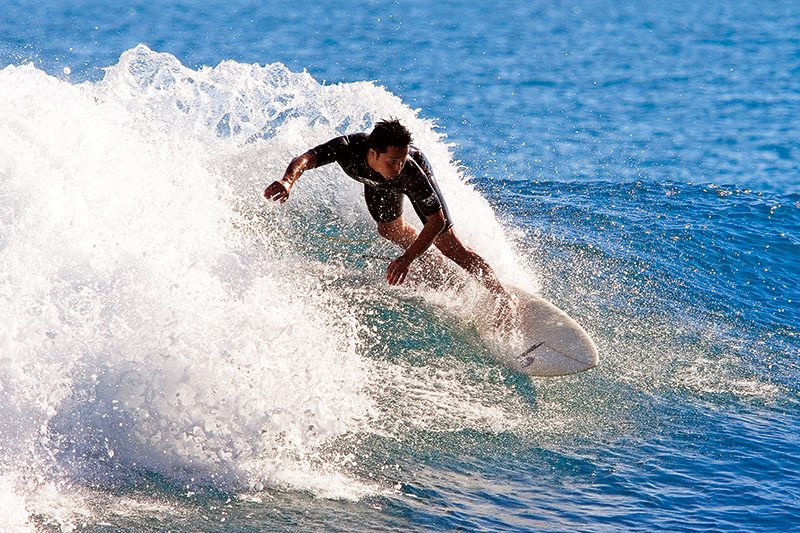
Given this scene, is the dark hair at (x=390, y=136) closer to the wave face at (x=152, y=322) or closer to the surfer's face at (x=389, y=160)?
the surfer's face at (x=389, y=160)

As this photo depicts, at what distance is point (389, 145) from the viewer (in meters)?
5.95

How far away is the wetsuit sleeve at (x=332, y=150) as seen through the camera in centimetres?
646

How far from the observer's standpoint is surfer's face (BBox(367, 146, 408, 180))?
5.97 metres

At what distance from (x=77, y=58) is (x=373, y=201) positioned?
1102cm

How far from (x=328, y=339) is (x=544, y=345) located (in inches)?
64.9

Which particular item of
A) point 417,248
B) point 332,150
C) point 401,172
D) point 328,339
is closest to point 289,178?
point 332,150

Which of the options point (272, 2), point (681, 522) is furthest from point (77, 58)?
point (681, 522)

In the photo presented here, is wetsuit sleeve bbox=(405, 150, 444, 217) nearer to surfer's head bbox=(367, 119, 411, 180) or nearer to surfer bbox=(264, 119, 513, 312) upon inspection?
surfer bbox=(264, 119, 513, 312)

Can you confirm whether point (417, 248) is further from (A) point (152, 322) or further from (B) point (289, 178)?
(A) point (152, 322)

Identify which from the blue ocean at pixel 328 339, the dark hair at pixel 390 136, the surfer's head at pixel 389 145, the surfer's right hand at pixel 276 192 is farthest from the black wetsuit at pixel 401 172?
the blue ocean at pixel 328 339

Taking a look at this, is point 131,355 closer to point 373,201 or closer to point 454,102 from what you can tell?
point 373,201

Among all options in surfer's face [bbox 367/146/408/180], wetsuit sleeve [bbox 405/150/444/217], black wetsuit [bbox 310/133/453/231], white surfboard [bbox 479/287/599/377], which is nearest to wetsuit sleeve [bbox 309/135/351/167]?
black wetsuit [bbox 310/133/453/231]

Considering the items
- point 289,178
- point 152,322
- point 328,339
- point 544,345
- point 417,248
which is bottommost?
point 152,322

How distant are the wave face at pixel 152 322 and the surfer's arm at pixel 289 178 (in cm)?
52
